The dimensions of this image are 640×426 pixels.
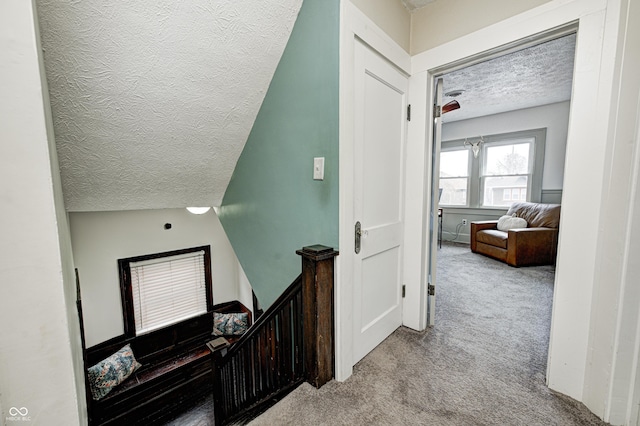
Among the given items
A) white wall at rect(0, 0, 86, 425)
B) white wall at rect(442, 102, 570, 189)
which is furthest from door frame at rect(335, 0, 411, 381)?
white wall at rect(442, 102, 570, 189)

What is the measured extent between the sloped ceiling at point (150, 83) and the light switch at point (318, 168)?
30.7 inches

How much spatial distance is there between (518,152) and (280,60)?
5.12 metres

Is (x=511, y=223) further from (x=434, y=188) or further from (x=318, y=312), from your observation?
(x=318, y=312)

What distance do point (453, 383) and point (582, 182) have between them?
1.25 meters

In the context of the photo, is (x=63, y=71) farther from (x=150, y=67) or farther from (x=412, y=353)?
(x=412, y=353)

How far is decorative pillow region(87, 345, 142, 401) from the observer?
3229 mm

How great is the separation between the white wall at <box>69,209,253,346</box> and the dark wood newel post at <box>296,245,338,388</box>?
3737 millimetres

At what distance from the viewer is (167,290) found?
4.34 metres

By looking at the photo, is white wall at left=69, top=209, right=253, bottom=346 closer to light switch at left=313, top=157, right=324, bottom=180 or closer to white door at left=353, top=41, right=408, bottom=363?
light switch at left=313, top=157, right=324, bottom=180

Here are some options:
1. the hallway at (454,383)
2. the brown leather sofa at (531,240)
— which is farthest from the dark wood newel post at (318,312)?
the brown leather sofa at (531,240)

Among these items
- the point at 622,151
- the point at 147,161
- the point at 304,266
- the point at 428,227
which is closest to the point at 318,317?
the point at 304,266

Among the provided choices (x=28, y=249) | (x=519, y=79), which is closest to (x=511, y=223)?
(x=519, y=79)

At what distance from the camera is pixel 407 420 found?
4.06 ft

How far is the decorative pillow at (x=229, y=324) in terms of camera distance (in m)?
4.60
